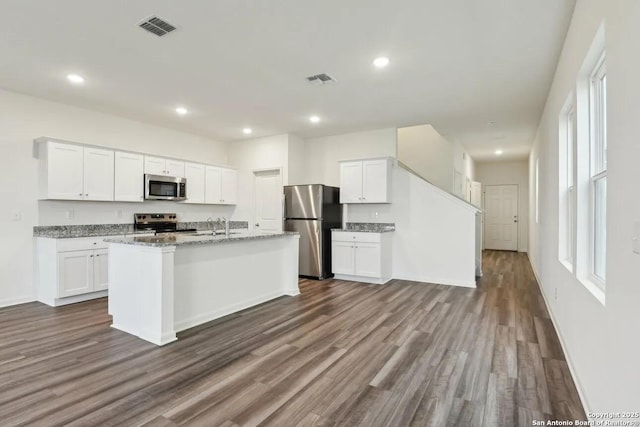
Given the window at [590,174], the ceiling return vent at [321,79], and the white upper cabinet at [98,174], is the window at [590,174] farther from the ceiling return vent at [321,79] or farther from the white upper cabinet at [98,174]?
the white upper cabinet at [98,174]

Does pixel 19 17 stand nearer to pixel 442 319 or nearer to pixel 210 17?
pixel 210 17

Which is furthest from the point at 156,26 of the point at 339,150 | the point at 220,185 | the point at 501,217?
the point at 501,217

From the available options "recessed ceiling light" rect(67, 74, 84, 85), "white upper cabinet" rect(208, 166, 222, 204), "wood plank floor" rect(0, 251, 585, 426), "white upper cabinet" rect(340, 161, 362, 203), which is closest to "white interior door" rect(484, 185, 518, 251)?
"white upper cabinet" rect(340, 161, 362, 203)

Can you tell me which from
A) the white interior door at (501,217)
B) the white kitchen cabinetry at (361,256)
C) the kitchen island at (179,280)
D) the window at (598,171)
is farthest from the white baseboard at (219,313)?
the white interior door at (501,217)

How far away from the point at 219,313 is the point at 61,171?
9.62ft

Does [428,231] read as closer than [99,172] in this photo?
No

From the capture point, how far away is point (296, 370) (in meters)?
2.52

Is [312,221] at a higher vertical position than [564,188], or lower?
lower

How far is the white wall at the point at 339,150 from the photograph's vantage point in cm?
610

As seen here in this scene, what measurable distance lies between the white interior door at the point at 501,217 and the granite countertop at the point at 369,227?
5.87m

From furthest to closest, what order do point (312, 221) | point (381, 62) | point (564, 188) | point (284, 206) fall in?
point (284, 206) → point (312, 221) → point (381, 62) → point (564, 188)

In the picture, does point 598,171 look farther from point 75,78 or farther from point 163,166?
point 163,166

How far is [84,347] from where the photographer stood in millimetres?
2936

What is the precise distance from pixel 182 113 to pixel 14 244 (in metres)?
2.77
